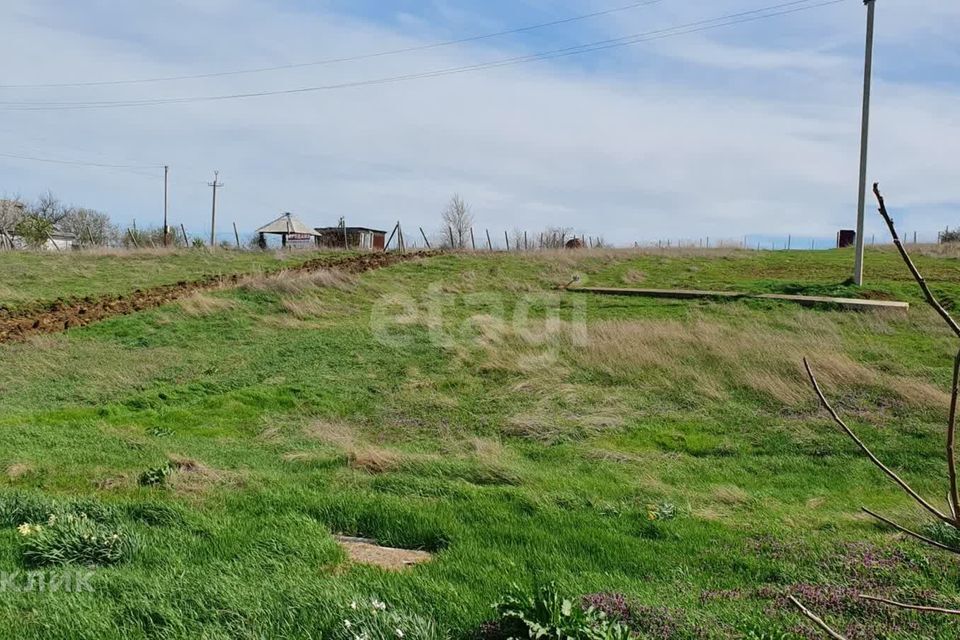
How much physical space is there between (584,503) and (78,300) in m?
20.2

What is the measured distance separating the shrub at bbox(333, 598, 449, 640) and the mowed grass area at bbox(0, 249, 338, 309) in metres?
20.5

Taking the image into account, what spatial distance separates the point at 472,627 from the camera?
11.8 ft

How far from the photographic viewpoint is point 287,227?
51.5m

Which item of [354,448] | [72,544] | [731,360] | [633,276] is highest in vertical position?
[633,276]

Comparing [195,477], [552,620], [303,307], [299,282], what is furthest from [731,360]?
[299,282]

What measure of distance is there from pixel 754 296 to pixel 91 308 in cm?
1799

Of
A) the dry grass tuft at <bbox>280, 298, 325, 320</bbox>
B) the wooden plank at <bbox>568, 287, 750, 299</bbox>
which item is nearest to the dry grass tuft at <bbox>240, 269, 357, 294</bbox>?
the dry grass tuft at <bbox>280, 298, 325, 320</bbox>

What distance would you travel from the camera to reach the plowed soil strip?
17.4 metres

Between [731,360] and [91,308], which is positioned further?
[91,308]

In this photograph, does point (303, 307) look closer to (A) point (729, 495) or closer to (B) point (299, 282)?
(B) point (299, 282)

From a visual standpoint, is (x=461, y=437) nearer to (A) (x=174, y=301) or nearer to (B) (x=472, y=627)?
(B) (x=472, y=627)

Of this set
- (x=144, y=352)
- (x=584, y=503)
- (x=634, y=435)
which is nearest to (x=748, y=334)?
(x=634, y=435)

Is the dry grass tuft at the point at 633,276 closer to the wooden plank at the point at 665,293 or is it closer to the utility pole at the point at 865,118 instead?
the wooden plank at the point at 665,293

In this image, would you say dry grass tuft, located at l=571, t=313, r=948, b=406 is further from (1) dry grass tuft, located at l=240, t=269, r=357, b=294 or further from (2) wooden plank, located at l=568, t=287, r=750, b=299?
(1) dry grass tuft, located at l=240, t=269, r=357, b=294
